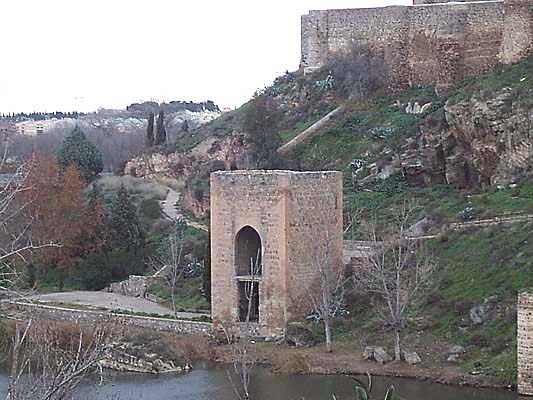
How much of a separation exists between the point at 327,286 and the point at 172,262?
7431mm

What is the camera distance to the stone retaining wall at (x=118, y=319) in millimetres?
24016

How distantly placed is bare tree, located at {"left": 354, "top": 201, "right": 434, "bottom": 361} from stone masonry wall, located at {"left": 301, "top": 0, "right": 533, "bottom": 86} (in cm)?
729

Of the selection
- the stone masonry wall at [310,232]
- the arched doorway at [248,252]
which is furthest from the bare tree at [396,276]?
the arched doorway at [248,252]

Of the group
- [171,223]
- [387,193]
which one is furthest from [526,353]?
[171,223]

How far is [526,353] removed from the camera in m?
18.5

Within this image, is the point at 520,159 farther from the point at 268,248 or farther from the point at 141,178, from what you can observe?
the point at 141,178

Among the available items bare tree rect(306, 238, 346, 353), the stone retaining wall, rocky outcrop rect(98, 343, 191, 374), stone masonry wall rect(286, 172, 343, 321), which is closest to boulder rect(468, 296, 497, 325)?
bare tree rect(306, 238, 346, 353)

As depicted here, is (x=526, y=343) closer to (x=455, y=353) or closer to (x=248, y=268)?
(x=455, y=353)

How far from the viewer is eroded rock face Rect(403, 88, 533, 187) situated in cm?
2745

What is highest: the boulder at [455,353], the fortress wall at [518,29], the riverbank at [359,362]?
the fortress wall at [518,29]

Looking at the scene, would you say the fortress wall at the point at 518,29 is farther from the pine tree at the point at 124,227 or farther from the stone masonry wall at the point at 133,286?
the stone masonry wall at the point at 133,286

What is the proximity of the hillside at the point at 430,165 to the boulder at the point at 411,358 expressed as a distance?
186 millimetres

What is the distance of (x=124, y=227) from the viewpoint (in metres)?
32.3

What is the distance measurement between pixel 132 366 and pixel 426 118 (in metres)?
12.5
